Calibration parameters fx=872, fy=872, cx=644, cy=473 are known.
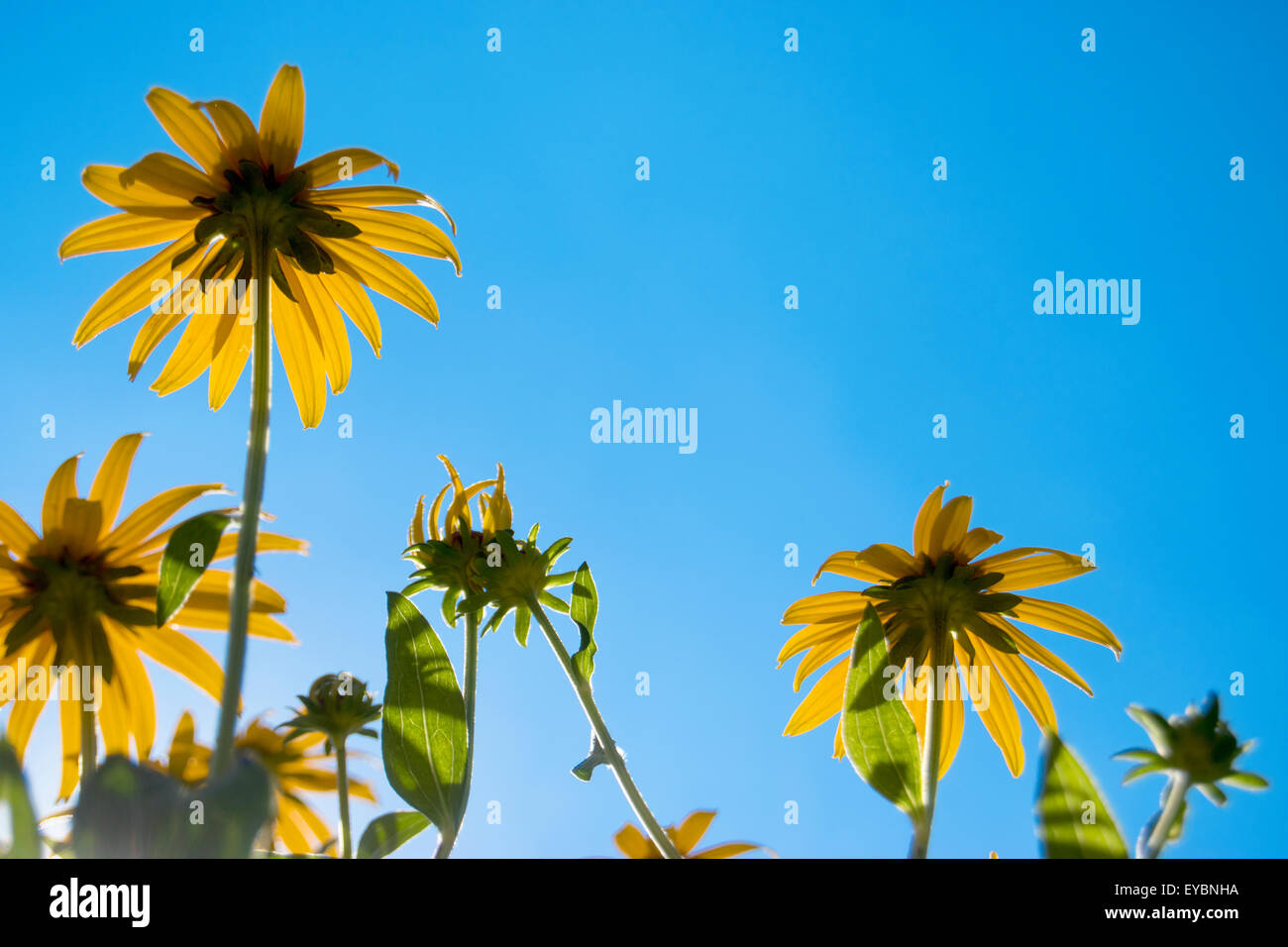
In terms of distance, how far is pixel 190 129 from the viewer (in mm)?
1230

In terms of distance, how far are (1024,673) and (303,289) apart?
1.43 meters

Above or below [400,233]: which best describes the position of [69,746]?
below

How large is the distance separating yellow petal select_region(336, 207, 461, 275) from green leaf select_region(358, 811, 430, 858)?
0.80m

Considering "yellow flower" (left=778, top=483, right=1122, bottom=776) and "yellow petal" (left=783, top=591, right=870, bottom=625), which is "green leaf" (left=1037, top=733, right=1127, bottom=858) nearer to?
"yellow flower" (left=778, top=483, right=1122, bottom=776)

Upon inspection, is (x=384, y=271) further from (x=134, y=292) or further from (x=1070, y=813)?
(x=1070, y=813)

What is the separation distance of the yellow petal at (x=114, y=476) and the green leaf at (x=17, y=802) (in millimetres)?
835

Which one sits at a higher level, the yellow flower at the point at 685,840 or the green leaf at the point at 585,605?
the green leaf at the point at 585,605

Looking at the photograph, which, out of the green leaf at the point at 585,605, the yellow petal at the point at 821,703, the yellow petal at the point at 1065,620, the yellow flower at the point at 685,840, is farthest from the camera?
the yellow flower at the point at 685,840

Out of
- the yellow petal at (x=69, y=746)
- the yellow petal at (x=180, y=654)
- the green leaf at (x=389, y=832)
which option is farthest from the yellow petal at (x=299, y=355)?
the green leaf at (x=389, y=832)

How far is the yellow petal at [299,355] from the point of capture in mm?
1480

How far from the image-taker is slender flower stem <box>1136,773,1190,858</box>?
0.81 m

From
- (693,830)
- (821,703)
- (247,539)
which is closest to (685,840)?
(693,830)

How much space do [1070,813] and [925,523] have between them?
743mm

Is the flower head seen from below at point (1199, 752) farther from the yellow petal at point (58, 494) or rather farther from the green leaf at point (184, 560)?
the yellow petal at point (58, 494)
